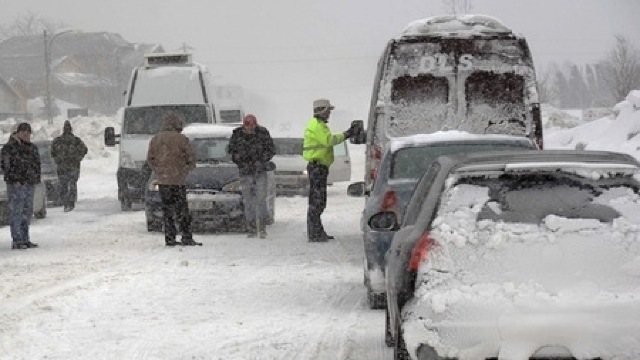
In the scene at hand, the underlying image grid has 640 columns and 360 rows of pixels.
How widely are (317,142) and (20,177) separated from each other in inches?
165

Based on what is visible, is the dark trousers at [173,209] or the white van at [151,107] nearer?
the dark trousers at [173,209]

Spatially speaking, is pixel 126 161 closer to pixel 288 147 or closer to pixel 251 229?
pixel 288 147

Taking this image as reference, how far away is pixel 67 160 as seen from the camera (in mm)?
20625

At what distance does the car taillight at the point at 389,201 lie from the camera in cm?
842

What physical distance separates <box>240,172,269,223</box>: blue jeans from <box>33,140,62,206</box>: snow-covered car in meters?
8.66

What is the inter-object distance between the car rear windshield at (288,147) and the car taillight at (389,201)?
16126mm

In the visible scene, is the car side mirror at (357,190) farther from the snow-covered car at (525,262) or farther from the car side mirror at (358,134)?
the snow-covered car at (525,262)

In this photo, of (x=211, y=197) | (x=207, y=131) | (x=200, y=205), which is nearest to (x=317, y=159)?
(x=211, y=197)

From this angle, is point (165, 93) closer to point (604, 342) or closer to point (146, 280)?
point (146, 280)

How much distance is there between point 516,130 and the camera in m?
12.9

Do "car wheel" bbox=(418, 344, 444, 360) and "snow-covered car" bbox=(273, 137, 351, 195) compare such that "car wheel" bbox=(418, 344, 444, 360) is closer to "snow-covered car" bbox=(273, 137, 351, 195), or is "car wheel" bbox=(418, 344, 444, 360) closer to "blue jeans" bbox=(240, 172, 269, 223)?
"blue jeans" bbox=(240, 172, 269, 223)

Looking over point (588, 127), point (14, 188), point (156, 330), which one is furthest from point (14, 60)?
point (156, 330)

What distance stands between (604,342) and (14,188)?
10.9 meters

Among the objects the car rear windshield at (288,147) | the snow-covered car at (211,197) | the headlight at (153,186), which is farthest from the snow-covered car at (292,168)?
the headlight at (153,186)
